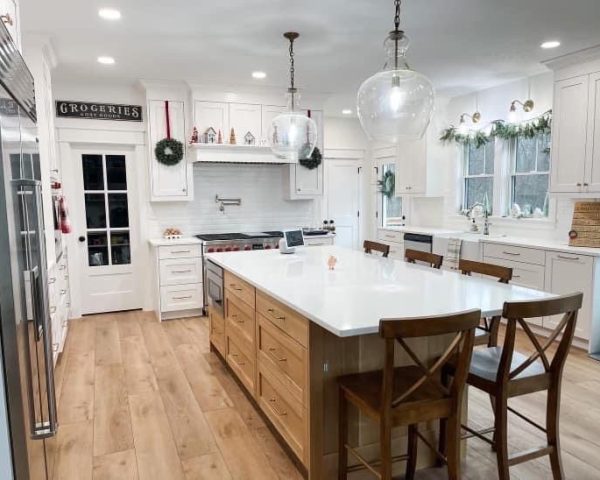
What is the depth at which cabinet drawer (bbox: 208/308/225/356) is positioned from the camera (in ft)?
12.6

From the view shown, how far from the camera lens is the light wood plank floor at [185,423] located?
249 cm

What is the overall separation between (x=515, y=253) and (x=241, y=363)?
9.94 feet

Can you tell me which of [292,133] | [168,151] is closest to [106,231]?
[168,151]

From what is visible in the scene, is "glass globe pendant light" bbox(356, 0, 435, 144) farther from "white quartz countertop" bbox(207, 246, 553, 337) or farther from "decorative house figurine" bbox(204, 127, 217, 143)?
"decorative house figurine" bbox(204, 127, 217, 143)

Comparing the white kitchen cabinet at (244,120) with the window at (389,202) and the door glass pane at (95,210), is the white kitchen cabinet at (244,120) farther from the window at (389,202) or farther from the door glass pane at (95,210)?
the window at (389,202)

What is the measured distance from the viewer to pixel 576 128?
4.43 metres

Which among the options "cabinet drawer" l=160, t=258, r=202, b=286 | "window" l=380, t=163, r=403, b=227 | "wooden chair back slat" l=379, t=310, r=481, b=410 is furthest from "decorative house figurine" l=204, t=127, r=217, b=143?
"wooden chair back slat" l=379, t=310, r=481, b=410

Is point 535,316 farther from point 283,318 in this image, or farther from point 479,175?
point 479,175

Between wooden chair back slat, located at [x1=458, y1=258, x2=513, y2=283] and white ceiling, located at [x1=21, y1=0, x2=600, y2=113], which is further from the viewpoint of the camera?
white ceiling, located at [x1=21, y1=0, x2=600, y2=113]

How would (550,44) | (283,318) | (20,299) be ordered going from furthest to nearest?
(550,44) → (283,318) → (20,299)

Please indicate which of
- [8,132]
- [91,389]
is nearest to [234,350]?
[91,389]

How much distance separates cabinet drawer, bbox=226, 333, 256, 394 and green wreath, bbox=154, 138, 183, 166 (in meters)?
2.65

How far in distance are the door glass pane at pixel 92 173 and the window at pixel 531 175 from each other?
4898 mm

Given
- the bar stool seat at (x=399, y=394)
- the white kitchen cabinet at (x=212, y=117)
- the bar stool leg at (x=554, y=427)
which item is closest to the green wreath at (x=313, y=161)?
the white kitchen cabinet at (x=212, y=117)
